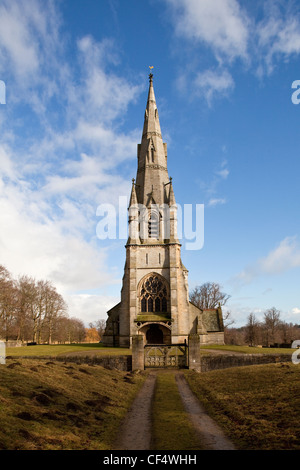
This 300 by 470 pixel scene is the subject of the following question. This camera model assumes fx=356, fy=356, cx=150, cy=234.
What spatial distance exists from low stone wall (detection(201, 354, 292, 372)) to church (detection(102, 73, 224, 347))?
13.9 metres

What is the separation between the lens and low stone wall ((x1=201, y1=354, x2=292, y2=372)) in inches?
979

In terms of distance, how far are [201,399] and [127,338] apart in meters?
27.1

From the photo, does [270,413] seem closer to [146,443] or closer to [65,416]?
[146,443]

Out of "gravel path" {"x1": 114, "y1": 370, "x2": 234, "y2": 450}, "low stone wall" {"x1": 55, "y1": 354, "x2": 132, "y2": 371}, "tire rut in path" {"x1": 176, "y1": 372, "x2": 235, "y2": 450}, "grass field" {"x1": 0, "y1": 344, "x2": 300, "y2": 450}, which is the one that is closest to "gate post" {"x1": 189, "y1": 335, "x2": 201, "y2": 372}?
"low stone wall" {"x1": 55, "y1": 354, "x2": 132, "y2": 371}

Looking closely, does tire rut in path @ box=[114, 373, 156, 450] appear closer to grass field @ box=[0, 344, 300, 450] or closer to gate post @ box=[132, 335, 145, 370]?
grass field @ box=[0, 344, 300, 450]

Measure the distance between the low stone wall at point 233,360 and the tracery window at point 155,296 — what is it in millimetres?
16177

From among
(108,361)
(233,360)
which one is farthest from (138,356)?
(233,360)

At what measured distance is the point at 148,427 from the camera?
394 inches

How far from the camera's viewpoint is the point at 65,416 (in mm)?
10047

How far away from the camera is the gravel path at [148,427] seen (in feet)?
27.3

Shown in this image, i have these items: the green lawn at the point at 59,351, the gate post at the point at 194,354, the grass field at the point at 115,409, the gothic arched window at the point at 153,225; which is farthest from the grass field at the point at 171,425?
the gothic arched window at the point at 153,225
